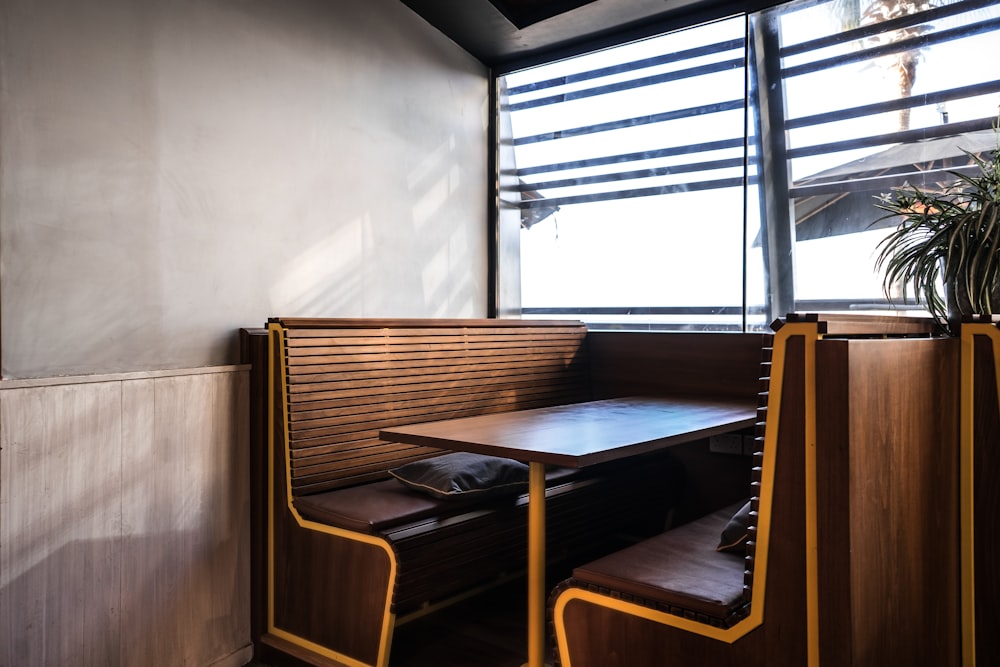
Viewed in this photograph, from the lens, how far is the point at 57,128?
7.28 ft

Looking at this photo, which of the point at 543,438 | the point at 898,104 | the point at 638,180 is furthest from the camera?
the point at 638,180

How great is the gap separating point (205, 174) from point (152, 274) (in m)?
0.43

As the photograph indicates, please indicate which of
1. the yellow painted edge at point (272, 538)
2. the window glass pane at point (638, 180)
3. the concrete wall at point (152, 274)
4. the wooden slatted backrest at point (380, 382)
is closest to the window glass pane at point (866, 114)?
the window glass pane at point (638, 180)

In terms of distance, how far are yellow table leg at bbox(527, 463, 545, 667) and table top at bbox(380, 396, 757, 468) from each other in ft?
0.45

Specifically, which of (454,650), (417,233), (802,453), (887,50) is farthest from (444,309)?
(802,453)

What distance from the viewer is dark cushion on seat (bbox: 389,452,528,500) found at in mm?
2500

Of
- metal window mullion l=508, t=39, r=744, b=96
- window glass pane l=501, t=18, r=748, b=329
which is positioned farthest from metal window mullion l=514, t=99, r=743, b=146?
metal window mullion l=508, t=39, r=744, b=96

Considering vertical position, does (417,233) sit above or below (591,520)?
above

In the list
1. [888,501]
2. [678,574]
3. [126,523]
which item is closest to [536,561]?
[678,574]

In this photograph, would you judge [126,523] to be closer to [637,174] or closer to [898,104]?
[637,174]

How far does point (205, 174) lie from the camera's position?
2652 mm

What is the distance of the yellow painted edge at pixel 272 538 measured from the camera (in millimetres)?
2275

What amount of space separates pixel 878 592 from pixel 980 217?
1353 millimetres

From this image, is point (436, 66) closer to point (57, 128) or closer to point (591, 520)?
point (57, 128)
